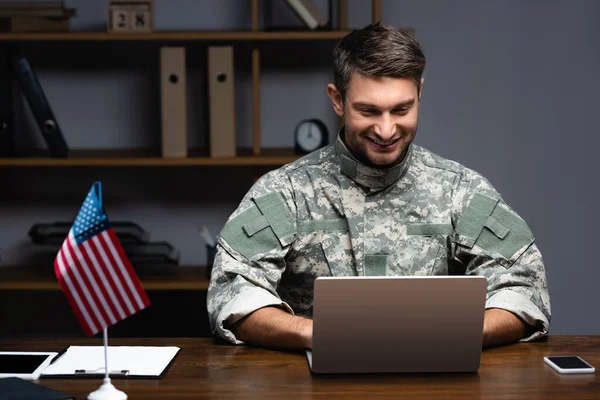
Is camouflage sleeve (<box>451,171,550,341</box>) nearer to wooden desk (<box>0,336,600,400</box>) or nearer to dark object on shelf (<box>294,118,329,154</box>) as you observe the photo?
wooden desk (<box>0,336,600,400</box>)

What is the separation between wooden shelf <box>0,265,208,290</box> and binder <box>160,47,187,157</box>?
1.40ft

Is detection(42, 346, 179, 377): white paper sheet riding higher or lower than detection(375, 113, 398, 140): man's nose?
lower

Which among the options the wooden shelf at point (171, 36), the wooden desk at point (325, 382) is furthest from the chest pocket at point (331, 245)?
the wooden shelf at point (171, 36)

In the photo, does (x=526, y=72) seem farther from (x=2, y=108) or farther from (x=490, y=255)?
(x=2, y=108)

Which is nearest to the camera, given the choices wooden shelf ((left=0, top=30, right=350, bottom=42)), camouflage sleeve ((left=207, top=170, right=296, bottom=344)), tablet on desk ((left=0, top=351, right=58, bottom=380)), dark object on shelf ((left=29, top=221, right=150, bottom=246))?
tablet on desk ((left=0, top=351, right=58, bottom=380))

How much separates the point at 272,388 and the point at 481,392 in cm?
36

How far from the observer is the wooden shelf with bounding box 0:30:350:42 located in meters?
2.88

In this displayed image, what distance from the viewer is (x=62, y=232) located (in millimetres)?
3035

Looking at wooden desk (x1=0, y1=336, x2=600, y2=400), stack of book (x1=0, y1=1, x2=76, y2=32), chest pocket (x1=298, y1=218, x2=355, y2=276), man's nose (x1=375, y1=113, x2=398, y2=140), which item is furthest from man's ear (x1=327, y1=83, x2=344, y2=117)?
stack of book (x1=0, y1=1, x2=76, y2=32)

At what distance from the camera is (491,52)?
10.5 ft

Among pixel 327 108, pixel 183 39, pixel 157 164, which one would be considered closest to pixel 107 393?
pixel 157 164

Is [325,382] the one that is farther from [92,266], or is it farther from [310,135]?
[310,135]

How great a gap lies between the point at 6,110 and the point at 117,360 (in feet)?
5.48

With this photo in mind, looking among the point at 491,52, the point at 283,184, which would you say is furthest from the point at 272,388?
the point at 491,52
